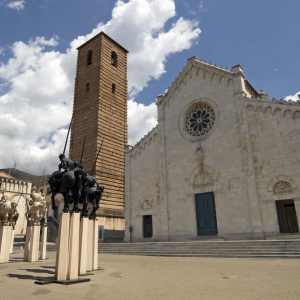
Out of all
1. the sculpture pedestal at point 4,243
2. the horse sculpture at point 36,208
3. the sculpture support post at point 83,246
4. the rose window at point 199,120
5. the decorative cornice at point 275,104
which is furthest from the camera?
the rose window at point 199,120

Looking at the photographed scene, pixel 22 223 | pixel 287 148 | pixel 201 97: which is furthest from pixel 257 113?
pixel 22 223

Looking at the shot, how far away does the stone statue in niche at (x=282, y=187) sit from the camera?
18231 mm

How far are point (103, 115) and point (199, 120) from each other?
47.4 feet

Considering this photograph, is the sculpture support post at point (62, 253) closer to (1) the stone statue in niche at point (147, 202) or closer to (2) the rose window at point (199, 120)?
(1) the stone statue in niche at point (147, 202)

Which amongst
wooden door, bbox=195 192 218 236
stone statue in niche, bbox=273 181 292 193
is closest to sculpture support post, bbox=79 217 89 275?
wooden door, bbox=195 192 218 236

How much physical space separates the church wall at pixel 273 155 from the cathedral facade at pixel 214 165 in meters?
0.06

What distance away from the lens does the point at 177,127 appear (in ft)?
82.0

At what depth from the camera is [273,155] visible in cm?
1930

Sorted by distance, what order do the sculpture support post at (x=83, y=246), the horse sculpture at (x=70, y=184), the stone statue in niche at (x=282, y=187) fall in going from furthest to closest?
the stone statue in niche at (x=282, y=187) < the sculpture support post at (x=83, y=246) < the horse sculpture at (x=70, y=184)

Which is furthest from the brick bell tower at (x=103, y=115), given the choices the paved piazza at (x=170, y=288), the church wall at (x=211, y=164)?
the paved piazza at (x=170, y=288)

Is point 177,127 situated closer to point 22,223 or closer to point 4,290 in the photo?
point 4,290

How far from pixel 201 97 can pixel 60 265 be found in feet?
65.5

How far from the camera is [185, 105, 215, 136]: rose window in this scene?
23234 millimetres

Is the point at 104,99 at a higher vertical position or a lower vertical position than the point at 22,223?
higher
